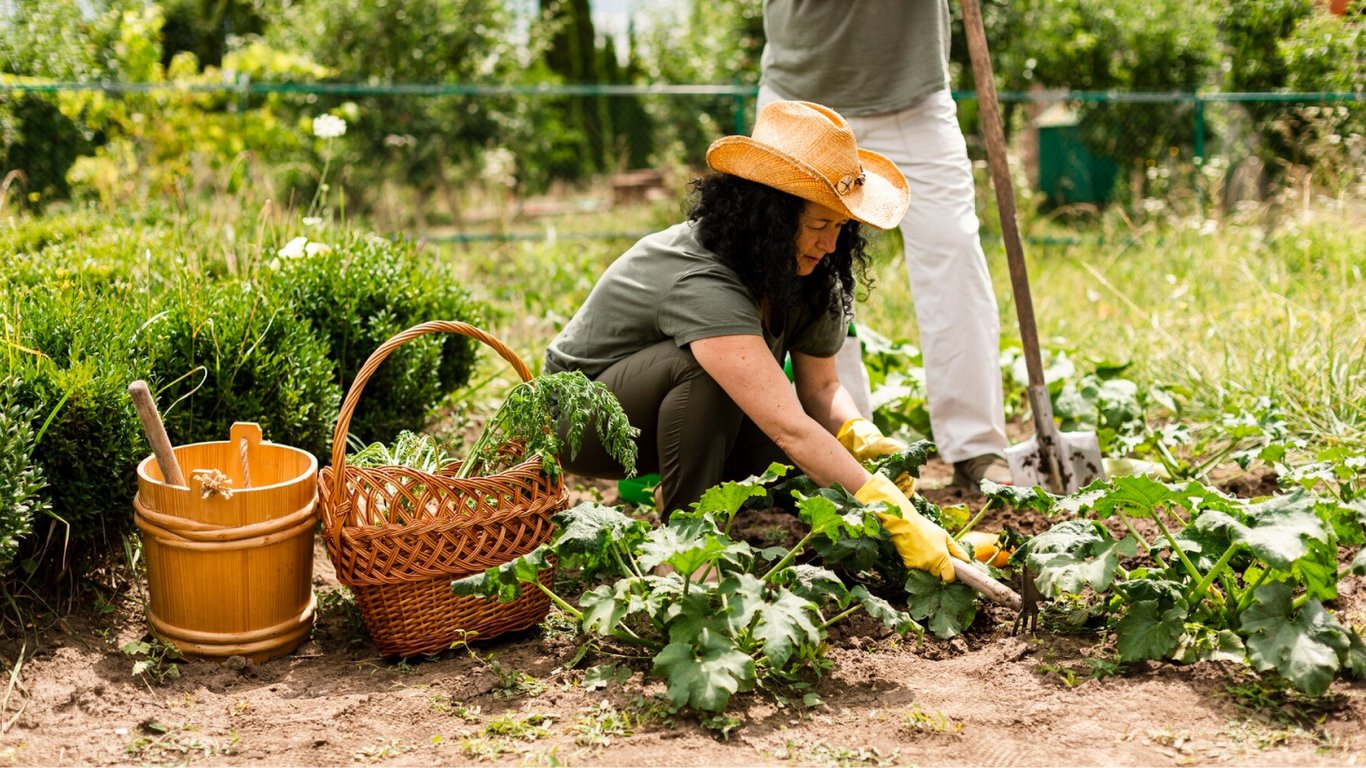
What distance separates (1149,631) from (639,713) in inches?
39.6

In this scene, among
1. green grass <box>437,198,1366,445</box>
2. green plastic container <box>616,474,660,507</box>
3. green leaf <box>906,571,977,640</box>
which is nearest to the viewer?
green leaf <box>906,571,977,640</box>

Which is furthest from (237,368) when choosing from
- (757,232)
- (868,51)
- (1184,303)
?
(1184,303)

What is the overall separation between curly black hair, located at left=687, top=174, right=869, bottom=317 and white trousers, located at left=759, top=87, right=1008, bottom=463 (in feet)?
2.31

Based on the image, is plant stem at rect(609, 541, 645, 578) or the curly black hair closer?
plant stem at rect(609, 541, 645, 578)

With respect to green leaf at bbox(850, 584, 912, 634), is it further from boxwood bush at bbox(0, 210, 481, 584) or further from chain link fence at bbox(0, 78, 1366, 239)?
chain link fence at bbox(0, 78, 1366, 239)

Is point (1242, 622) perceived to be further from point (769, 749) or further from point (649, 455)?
point (649, 455)

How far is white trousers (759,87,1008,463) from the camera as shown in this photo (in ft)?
11.9

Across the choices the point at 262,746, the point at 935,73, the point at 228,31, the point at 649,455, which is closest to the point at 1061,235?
the point at 935,73

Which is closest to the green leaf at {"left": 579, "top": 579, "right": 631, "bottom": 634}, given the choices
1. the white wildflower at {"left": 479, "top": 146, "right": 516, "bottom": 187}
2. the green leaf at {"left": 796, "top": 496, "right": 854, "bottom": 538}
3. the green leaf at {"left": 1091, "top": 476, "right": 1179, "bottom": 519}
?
the green leaf at {"left": 796, "top": 496, "right": 854, "bottom": 538}

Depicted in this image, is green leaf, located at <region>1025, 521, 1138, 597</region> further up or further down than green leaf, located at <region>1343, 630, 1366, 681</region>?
further up

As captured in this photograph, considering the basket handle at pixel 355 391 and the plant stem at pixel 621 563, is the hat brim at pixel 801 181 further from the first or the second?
the plant stem at pixel 621 563

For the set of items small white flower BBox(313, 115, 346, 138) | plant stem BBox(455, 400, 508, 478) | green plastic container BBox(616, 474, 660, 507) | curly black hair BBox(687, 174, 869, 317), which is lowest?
green plastic container BBox(616, 474, 660, 507)

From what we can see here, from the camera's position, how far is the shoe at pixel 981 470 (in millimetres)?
A: 3625

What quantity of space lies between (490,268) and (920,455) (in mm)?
4556
